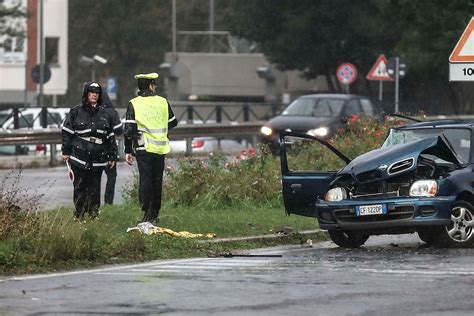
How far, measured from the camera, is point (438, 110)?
193 feet

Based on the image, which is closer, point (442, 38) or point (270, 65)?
point (442, 38)

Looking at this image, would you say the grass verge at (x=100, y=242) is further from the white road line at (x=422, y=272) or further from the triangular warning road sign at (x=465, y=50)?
the triangular warning road sign at (x=465, y=50)

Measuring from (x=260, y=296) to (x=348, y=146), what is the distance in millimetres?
12912

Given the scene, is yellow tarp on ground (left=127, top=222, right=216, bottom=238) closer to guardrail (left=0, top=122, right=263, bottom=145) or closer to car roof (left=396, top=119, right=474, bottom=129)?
car roof (left=396, top=119, right=474, bottom=129)

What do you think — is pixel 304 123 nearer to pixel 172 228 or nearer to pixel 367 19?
pixel 172 228

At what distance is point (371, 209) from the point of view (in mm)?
16734

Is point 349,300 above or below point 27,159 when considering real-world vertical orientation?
above

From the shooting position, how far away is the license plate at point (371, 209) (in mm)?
16672

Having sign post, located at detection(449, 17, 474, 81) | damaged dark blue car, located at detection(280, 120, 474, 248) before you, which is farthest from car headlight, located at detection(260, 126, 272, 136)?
damaged dark blue car, located at detection(280, 120, 474, 248)

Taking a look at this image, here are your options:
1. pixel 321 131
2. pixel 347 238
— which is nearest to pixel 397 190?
pixel 347 238

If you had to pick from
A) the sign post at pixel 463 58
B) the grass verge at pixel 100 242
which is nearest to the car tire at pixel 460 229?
the grass verge at pixel 100 242

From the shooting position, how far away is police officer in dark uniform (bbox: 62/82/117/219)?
58.7 ft

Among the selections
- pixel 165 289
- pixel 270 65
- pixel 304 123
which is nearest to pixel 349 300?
pixel 165 289

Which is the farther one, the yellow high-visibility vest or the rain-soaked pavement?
the yellow high-visibility vest
